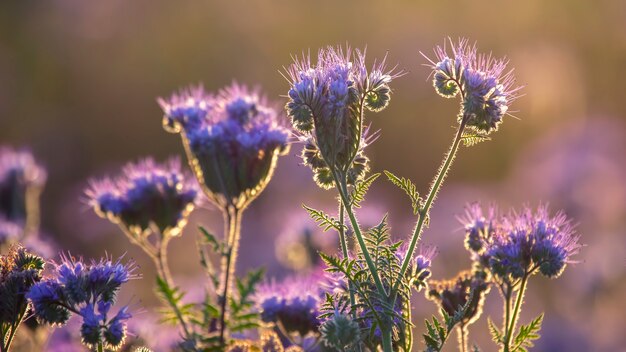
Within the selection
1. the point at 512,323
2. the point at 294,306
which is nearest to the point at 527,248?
the point at 512,323

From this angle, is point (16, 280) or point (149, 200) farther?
point (149, 200)

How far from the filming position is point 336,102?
12.9ft

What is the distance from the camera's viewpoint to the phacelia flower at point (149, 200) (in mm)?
5250

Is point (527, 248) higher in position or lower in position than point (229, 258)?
lower

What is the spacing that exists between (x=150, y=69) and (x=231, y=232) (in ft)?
68.5

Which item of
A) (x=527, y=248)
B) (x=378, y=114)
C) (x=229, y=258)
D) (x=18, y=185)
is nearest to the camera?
(x=527, y=248)

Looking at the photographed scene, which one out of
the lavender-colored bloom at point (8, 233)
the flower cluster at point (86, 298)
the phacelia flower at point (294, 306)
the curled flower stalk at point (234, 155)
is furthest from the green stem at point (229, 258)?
the lavender-colored bloom at point (8, 233)

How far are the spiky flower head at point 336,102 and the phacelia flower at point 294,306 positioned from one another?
0.98m

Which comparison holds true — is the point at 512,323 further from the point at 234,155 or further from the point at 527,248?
the point at 234,155

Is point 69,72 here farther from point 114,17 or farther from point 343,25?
point 343,25

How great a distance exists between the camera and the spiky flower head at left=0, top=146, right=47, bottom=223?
8539 mm

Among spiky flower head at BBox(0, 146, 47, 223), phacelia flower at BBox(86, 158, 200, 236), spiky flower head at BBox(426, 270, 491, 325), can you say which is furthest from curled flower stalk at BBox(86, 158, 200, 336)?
spiky flower head at BBox(0, 146, 47, 223)

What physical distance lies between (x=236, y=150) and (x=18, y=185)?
465cm

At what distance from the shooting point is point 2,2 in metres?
27.2
